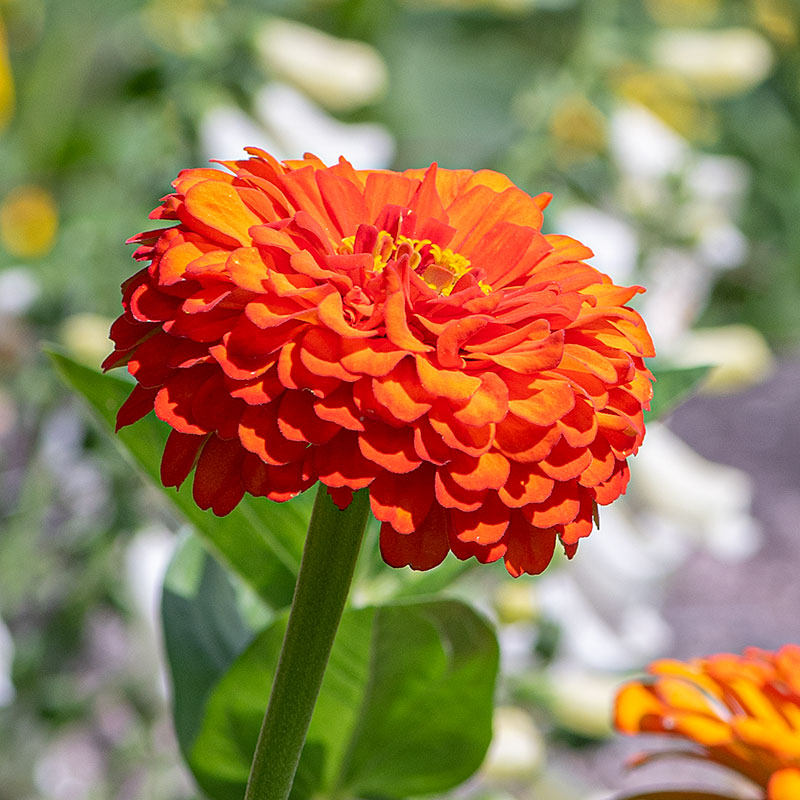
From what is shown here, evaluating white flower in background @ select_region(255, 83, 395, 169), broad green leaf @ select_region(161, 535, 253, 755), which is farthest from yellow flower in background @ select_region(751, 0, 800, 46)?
broad green leaf @ select_region(161, 535, 253, 755)

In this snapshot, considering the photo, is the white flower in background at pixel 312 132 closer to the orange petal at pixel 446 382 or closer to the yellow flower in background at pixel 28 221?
the yellow flower in background at pixel 28 221

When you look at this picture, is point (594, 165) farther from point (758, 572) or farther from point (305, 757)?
point (758, 572)

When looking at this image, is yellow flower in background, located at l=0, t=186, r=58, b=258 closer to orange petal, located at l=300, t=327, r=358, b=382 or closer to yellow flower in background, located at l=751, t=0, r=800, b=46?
orange petal, located at l=300, t=327, r=358, b=382

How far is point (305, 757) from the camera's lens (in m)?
0.28

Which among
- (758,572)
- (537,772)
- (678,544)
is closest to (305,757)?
(537,772)

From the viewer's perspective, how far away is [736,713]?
258 mm

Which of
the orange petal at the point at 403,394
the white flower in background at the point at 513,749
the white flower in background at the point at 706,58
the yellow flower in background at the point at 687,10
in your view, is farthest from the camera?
the yellow flower in background at the point at 687,10

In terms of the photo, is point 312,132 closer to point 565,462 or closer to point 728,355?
Result: point 728,355

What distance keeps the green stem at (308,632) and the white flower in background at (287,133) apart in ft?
1.62

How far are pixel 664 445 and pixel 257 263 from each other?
1.92 feet

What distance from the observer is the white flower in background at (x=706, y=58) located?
841 mm

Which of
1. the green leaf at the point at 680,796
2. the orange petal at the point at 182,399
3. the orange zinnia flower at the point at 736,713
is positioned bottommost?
the green leaf at the point at 680,796

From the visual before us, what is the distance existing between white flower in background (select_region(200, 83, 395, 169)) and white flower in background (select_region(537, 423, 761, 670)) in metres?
0.28

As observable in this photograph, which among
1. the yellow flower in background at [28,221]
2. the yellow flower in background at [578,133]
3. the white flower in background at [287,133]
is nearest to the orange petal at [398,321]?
the white flower in background at [287,133]
